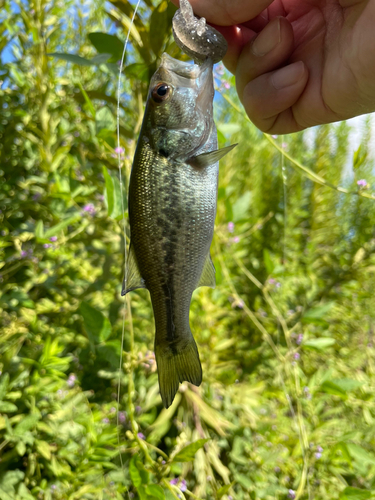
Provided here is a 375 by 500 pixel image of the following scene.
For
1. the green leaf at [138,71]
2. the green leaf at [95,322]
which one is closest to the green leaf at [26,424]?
the green leaf at [95,322]

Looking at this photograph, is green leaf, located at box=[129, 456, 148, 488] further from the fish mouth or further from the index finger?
the index finger

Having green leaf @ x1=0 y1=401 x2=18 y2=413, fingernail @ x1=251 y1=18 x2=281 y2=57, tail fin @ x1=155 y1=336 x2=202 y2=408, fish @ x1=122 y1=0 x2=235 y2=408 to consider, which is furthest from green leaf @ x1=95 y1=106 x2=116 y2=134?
green leaf @ x1=0 y1=401 x2=18 y2=413

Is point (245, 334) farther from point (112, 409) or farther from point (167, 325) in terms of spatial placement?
point (167, 325)

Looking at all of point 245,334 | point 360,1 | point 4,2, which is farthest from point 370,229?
point 4,2

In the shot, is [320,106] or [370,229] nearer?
[320,106]

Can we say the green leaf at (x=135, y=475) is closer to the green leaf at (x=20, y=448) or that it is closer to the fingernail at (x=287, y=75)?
the green leaf at (x=20, y=448)
